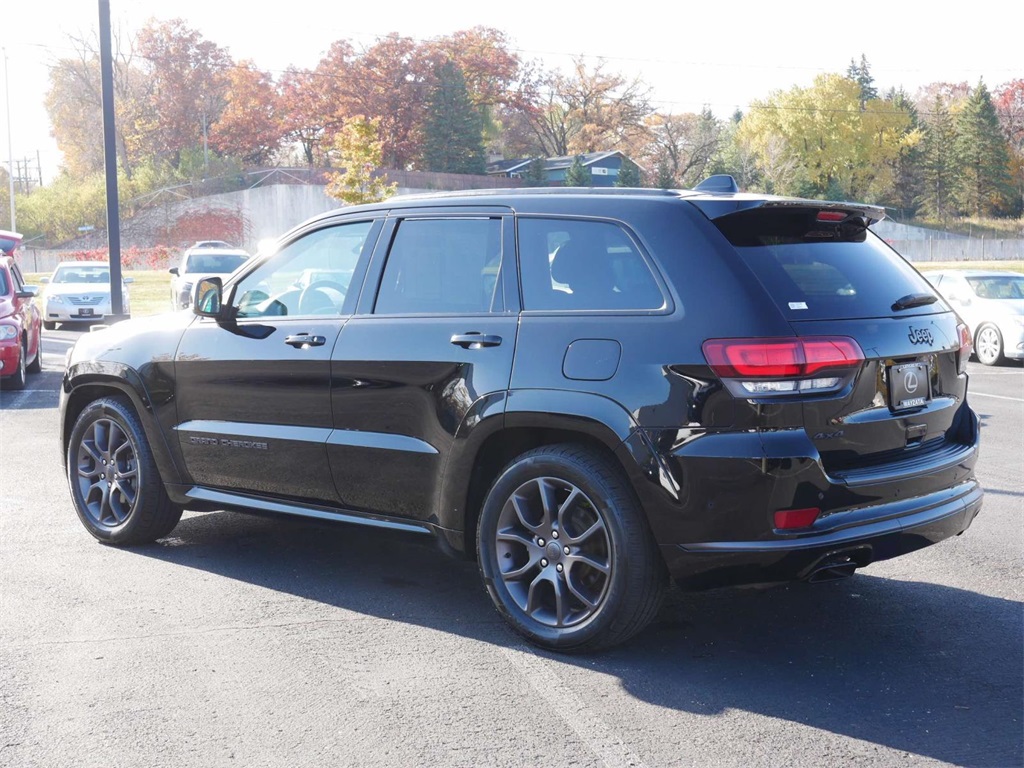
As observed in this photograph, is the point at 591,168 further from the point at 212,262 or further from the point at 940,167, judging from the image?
the point at 212,262

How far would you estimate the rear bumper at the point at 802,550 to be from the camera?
4.09m

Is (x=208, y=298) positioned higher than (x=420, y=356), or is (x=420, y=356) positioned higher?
(x=208, y=298)

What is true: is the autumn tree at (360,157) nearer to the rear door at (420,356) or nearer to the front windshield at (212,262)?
the front windshield at (212,262)

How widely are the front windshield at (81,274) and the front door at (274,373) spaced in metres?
23.9

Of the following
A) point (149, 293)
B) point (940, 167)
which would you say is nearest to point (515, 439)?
point (149, 293)

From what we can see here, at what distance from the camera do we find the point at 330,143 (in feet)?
267

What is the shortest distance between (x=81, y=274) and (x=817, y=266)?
2689 centimetres

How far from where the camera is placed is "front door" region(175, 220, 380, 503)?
5363 mm

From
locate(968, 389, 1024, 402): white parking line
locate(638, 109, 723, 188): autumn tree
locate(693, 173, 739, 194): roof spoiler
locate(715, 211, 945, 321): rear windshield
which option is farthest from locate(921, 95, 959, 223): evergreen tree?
locate(715, 211, 945, 321): rear windshield

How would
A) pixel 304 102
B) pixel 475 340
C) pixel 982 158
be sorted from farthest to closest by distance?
pixel 982 158, pixel 304 102, pixel 475 340

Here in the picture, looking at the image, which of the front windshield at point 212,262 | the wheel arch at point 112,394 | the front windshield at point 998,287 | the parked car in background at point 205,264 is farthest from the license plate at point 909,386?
the front windshield at point 212,262

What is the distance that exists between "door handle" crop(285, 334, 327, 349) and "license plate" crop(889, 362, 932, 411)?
2503mm

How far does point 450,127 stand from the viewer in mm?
76938

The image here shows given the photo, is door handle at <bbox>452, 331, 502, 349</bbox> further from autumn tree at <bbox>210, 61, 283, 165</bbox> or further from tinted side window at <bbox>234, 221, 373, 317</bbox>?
autumn tree at <bbox>210, 61, 283, 165</bbox>
